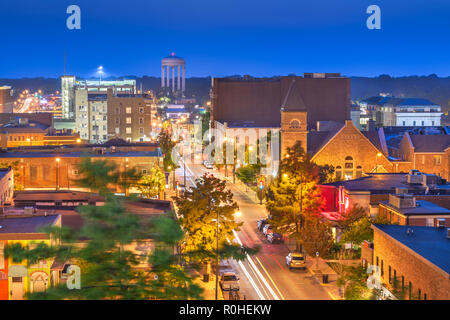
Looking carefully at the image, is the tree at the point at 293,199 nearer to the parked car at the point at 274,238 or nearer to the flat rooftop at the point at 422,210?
the parked car at the point at 274,238

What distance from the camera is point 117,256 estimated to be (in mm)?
17016

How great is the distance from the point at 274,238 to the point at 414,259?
1925 cm

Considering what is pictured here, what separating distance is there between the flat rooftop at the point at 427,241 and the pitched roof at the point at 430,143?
125ft

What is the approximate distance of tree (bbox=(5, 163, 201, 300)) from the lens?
16.4 metres

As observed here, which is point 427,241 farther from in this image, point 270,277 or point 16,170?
point 16,170

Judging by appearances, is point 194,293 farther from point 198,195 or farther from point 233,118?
point 233,118

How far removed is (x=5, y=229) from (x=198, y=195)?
13.0 metres

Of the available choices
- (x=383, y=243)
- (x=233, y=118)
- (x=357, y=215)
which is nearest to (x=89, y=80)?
(x=233, y=118)

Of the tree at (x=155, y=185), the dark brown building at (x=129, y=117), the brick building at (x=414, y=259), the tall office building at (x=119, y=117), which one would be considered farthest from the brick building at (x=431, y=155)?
the dark brown building at (x=129, y=117)

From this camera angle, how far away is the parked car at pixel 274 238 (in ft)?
146

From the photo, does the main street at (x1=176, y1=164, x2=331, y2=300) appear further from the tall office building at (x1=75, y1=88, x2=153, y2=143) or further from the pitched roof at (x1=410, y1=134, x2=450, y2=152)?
the tall office building at (x1=75, y1=88, x2=153, y2=143)

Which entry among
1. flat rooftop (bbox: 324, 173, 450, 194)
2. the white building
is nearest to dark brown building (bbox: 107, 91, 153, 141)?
the white building

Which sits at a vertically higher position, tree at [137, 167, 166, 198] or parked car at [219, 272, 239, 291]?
tree at [137, 167, 166, 198]

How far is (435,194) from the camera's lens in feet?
138
